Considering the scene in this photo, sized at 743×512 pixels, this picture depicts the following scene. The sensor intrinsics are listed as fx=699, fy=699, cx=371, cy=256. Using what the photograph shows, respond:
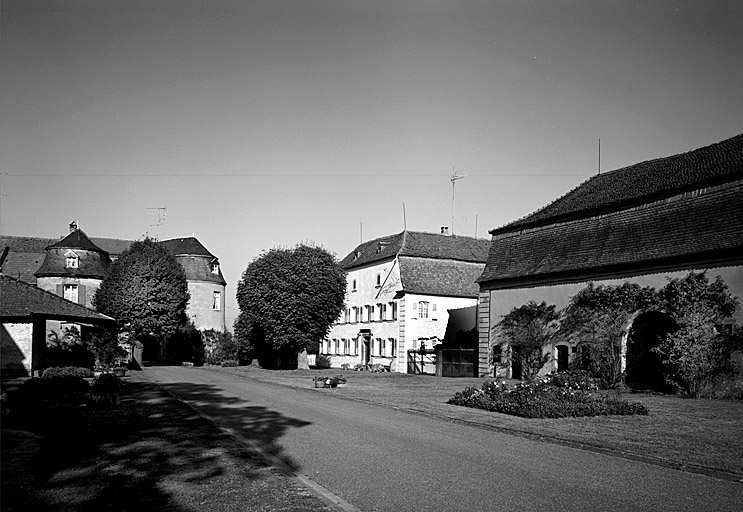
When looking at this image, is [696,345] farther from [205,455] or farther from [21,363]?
[21,363]

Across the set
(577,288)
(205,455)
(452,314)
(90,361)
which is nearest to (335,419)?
(205,455)

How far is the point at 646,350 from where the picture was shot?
91.3ft

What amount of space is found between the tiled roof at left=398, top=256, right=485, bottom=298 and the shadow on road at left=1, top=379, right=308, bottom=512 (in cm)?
3357

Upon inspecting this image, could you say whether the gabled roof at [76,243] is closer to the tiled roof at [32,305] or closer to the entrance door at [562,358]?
the tiled roof at [32,305]

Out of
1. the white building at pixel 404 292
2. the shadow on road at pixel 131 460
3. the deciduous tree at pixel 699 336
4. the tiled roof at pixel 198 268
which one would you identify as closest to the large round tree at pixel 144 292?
the white building at pixel 404 292

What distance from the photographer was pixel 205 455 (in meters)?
10.8

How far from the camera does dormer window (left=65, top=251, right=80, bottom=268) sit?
206 feet

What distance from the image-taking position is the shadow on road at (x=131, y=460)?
Answer: 7.90 metres

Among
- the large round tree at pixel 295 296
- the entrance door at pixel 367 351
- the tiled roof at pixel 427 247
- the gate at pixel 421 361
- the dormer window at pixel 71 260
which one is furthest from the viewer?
the dormer window at pixel 71 260

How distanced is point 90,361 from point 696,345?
29.6 meters

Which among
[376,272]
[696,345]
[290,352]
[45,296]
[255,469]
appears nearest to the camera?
[255,469]

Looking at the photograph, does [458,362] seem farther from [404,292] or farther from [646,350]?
[646,350]

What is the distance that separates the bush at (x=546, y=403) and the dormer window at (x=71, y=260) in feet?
171

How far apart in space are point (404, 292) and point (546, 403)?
107ft
